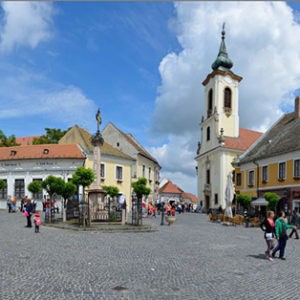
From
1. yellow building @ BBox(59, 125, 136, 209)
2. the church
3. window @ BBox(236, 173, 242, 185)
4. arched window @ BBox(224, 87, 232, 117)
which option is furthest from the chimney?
yellow building @ BBox(59, 125, 136, 209)

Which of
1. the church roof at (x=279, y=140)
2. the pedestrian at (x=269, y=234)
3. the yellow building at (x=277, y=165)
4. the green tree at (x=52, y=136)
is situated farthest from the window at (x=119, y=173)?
the pedestrian at (x=269, y=234)

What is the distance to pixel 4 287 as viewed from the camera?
7.53m

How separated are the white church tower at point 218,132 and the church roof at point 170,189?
32.0 metres

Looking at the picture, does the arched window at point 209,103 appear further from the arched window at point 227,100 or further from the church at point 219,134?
the arched window at point 227,100

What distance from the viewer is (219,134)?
53188mm

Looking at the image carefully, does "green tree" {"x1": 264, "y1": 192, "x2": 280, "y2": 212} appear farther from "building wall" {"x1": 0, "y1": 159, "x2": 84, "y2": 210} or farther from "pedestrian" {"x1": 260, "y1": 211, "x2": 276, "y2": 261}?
"building wall" {"x1": 0, "y1": 159, "x2": 84, "y2": 210}

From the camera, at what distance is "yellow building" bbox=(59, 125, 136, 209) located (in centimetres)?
4403

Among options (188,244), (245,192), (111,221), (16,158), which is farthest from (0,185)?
(188,244)

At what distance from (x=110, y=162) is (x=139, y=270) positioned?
116ft

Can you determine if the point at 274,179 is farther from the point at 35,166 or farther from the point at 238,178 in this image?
the point at 35,166

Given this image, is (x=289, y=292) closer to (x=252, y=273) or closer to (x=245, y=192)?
(x=252, y=273)

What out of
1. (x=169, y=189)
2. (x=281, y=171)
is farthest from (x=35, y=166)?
(x=169, y=189)

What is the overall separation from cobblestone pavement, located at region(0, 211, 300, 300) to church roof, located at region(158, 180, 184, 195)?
74.3 meters

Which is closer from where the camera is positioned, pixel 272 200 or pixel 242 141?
pixel 272 200
